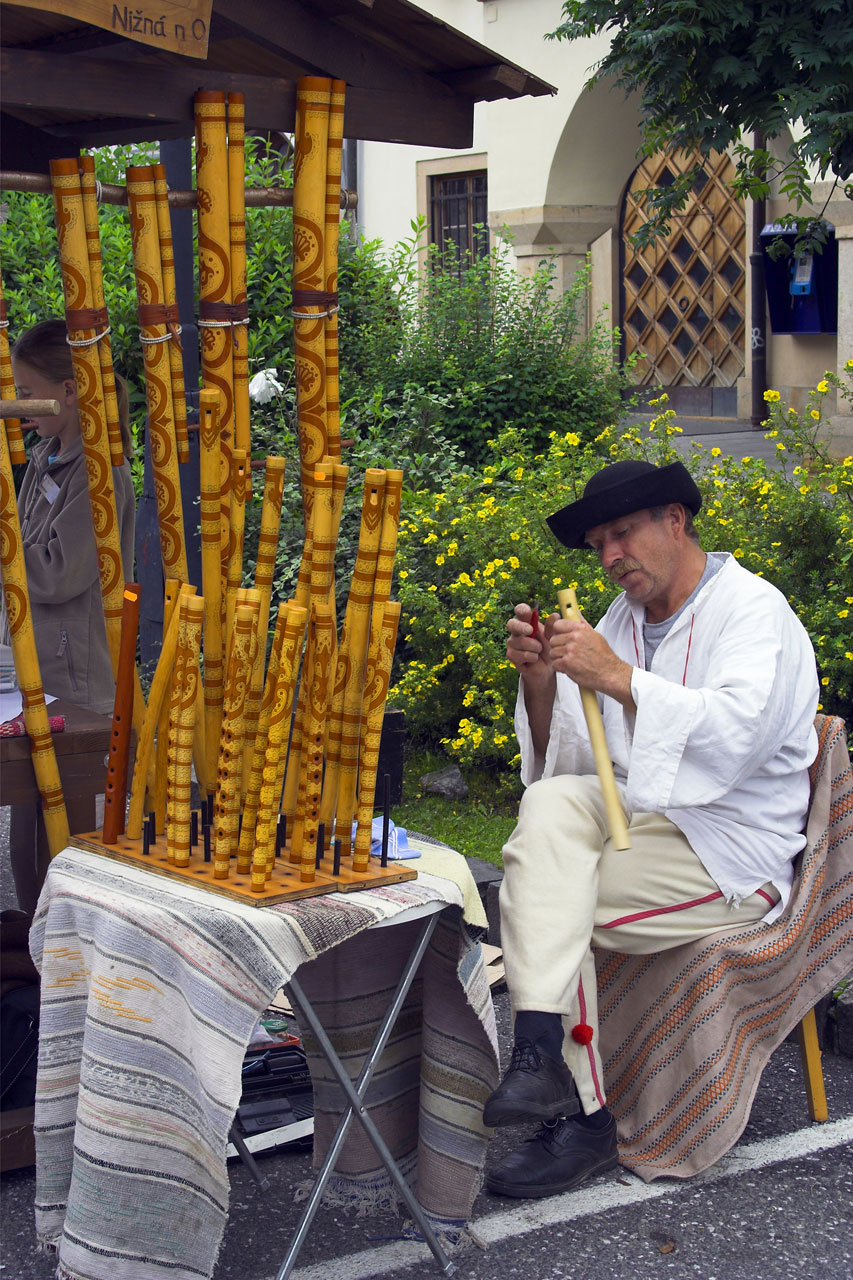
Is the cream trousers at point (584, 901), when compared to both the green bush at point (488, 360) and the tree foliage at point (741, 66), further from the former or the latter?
the green bush at point (488, 360)

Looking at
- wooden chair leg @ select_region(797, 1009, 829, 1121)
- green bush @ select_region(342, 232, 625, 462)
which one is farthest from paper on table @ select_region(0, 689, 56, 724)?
green bush @ select_region(342, 232, 625, 462)

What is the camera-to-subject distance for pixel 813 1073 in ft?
10.0

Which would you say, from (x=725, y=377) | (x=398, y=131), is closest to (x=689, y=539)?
(x=398, y=131)

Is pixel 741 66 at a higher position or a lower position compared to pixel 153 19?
higher

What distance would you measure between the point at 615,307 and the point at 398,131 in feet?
41.5

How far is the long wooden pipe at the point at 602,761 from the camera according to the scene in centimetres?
265

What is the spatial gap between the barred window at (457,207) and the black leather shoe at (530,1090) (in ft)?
41.4

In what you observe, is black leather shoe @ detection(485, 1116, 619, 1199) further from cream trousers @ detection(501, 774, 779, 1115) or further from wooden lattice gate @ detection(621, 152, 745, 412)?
wooden lattice gate @ detection(621, 152, 745, 412)

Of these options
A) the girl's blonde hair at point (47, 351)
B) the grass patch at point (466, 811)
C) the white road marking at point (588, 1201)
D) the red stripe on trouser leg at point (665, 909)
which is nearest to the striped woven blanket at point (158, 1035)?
the white road marking at point (588, 1201)

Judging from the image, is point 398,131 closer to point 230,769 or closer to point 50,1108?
point 230,769

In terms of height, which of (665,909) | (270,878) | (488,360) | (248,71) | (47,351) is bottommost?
(665,909)

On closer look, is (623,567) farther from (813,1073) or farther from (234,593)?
(813,1073)

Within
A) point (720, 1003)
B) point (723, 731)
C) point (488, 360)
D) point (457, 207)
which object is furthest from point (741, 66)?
point (457, 207)

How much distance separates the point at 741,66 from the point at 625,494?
1.89 metres
